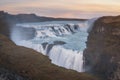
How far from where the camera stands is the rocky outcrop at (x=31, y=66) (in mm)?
35312

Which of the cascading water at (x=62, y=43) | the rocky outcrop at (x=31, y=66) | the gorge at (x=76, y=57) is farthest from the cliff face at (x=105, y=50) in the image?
the rocky outcrop at (x=31, y=66)

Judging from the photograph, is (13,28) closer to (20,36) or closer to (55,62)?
(20,36)

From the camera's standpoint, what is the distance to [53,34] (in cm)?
5769

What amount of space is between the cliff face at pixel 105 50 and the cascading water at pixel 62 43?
1.16 metres

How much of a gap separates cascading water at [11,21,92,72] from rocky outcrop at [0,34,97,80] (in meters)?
1.17

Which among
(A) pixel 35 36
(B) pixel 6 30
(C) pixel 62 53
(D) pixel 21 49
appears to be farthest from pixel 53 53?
(B) pixel 6 30

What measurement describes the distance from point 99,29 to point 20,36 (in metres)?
19.0

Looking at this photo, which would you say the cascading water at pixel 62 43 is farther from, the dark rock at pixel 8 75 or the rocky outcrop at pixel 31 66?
the dark rock at pixel 8 75

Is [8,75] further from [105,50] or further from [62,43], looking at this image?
[62,43]

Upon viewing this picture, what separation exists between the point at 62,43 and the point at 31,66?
8.98 metres

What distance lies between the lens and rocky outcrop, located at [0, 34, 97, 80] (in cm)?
3531

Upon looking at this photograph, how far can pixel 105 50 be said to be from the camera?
1483 inches

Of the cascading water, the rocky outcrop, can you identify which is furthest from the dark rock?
the cascading water

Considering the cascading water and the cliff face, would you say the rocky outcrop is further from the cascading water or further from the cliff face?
the cliff face
